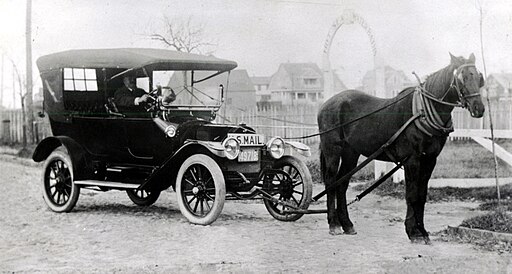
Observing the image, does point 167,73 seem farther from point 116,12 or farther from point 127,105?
point 116,12

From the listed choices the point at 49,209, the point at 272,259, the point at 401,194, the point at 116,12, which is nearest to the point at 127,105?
the point at 116,12

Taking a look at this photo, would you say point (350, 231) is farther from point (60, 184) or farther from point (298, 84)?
point (298, 84)

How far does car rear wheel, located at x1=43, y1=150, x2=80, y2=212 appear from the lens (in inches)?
309

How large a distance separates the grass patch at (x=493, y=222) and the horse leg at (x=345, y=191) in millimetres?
1207

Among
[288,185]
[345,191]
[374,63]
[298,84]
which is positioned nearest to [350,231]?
[345,191]

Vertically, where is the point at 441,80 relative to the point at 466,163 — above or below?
above

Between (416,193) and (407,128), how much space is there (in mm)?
642

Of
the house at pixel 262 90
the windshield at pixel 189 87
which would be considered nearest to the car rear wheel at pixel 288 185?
the windshield at pixel 189 87

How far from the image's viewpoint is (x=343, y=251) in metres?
5.75

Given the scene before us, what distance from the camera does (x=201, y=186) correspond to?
7105 mm

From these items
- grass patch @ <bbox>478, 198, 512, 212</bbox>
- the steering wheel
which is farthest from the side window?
grass patch @ <bbox>478, 198, 512, 212</bbox>

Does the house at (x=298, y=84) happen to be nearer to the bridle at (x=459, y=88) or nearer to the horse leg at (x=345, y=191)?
the horse leg at (x=345, y=191)

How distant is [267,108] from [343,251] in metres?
6.75

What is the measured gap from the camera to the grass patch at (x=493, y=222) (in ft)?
20.2
